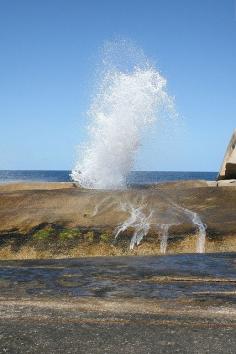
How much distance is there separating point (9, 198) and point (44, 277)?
848 centimetres

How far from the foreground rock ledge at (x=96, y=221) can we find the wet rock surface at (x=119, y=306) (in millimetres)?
1574

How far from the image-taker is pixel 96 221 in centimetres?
1647

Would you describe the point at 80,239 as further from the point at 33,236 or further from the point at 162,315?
the point at 162,315

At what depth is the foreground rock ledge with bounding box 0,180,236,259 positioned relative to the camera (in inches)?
582

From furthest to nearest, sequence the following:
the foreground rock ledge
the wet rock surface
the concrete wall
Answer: the concrete wall → the foreground rock ledge → the wet rock surface

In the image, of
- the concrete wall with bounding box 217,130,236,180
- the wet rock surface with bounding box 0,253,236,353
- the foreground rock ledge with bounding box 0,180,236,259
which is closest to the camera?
the wet rock surface with bounding box 0,253,236,353

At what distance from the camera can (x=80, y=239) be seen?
599 inches

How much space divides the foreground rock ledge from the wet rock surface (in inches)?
62.0

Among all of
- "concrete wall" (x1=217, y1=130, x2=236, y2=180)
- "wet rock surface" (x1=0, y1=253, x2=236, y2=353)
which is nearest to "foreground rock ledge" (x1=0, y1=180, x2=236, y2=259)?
"wet rock surface" (x1=0, y1=253, x2=236, y2=353)

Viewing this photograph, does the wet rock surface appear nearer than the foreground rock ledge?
Yes

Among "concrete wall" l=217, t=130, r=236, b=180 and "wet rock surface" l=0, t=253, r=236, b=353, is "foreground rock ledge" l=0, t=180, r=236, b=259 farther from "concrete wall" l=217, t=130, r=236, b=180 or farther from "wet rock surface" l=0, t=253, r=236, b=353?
"concrete wall" l=217, t=130, r=236, b=180

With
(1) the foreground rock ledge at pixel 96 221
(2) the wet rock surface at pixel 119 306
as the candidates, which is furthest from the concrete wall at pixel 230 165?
(2) the wet rock surface at pixel 119 306

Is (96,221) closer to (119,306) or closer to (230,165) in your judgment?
(119,306)

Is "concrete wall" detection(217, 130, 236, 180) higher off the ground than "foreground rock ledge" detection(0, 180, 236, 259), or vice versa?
"concrete wall" detection(217, 130, 236, 180)
